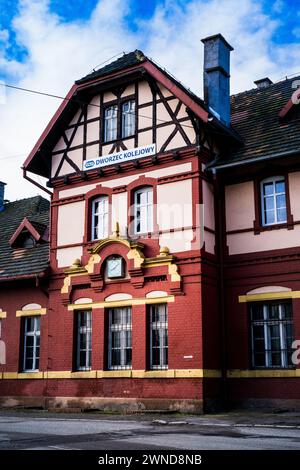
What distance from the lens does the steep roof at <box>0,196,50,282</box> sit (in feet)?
68.9

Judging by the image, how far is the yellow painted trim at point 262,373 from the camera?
51.9 feet

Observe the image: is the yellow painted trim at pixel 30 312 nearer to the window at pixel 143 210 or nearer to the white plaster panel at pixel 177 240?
the window at pixel 143 210

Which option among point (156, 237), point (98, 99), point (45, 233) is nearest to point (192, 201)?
point (156, 237)

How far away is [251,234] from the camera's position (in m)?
17.2

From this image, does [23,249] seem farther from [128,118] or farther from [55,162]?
[128,118]

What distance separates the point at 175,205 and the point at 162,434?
320 inches

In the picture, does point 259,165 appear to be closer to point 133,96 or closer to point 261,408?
point 133,96

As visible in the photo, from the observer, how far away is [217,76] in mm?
19312

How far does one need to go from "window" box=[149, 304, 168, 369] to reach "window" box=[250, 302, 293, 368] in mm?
2420

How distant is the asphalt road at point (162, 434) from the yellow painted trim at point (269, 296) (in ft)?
11.2

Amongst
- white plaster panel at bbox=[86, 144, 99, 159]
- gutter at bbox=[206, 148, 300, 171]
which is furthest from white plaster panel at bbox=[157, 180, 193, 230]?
white plaster panel at bbox=[86, 144, 99, 159]

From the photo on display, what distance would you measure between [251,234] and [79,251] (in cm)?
558

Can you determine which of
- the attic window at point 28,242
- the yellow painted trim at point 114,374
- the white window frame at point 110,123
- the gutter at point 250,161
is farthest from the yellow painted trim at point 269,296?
the attic window at point 28,242

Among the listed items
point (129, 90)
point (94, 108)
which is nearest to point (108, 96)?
point (94, 108)
